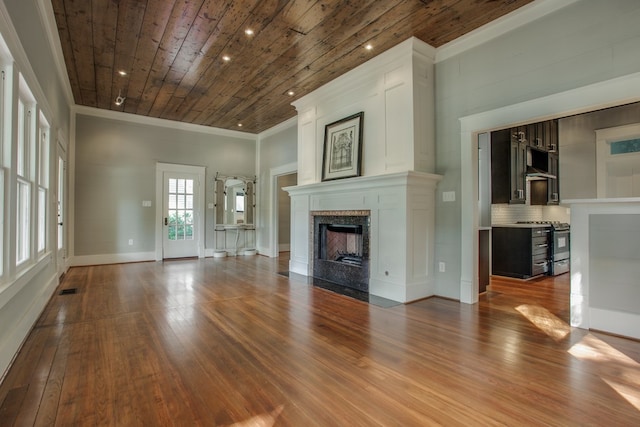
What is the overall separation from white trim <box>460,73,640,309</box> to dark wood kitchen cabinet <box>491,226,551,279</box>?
5.88 ft

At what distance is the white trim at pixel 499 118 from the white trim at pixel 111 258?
Result: 6196 millimetres

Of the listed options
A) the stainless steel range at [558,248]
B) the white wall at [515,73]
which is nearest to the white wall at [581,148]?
the stainless steel range at [558,248]

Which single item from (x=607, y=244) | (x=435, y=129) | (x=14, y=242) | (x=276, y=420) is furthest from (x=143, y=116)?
(x=607, y=244)

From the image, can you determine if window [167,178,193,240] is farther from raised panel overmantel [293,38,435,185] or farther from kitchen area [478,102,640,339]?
kitchen area [478,102,640,339]

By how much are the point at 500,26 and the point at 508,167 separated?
249 centimetres

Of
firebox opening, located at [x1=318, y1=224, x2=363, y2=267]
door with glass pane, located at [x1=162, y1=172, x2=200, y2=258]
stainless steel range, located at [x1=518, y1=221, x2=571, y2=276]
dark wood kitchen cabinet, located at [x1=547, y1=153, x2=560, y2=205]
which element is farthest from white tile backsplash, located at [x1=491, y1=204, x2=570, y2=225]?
door with glass pane, located at [x1=162, y1=172, x2=200, y2=258]

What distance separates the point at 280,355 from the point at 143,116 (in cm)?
643

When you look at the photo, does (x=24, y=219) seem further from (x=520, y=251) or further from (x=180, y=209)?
(x=520, y=251)

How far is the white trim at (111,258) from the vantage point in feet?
20.2

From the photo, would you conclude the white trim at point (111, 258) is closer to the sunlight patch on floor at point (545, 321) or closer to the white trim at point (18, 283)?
the white trim at point (18, 283)

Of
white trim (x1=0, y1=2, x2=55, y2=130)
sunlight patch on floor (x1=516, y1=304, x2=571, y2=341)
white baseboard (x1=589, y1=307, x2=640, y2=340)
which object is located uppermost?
white trim (x1=0, y1=2, x2=55, y2=130)

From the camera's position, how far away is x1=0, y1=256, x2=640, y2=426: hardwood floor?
1602mm

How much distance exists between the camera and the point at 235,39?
373 centimetres

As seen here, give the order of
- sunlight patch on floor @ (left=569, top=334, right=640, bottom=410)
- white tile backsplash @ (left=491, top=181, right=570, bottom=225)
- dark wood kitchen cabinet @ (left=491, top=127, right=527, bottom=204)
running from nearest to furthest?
sunlight patch on floor @ (left=569, top=334, right=640, bottom=410) → dark wood kitchen cabinet @ (left=491, top=127, right=527, bottom=204) → white tile backsplash @ (left=491, top=181, right=570, bottom=225)
